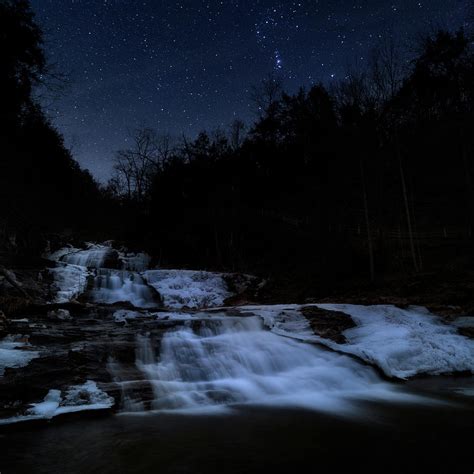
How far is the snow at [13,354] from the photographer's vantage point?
20.6 feet

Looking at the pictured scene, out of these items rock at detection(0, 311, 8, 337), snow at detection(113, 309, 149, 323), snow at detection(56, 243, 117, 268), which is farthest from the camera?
snow at detection(56, 243, 117, 268)

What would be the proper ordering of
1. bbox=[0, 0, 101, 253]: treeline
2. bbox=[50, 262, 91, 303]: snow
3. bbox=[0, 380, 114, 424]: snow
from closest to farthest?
bbox=[0, 380, 114, 424]: snow → bbox=[0, 0, 101, 253]: treeline → bbox=[50, 262, 91, 303]: snow

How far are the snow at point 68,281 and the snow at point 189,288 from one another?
3.40 metres

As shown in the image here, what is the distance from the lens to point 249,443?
471 cm

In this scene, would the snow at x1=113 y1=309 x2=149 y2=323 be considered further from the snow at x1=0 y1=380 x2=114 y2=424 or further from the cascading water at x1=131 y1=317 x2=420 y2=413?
the snow at x1=0 y1=380 x2=114 y2=424

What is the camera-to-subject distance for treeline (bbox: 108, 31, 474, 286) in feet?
62.0

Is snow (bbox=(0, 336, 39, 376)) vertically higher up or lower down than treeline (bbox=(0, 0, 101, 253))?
lower down

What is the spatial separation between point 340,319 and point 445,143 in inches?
826

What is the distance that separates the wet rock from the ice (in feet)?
0.60

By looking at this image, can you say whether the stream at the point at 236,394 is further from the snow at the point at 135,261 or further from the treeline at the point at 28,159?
the snow at the point at 135,261

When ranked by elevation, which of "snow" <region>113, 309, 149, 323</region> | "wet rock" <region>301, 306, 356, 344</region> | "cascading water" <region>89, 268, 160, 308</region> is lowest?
"wet rock" <region>301, 306, 356, 344</region>

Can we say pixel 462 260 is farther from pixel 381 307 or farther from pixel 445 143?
pixel 381 307

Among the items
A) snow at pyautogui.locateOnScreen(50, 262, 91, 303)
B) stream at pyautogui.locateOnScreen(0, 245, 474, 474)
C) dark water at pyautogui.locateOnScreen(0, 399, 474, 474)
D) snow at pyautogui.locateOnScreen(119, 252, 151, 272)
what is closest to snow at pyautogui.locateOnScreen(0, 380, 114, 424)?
stream at pyautogui.locateOnScreen(0, 245, 474, 474)

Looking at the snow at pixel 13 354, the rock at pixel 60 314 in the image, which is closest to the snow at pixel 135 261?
the rock at pixel 60 314
